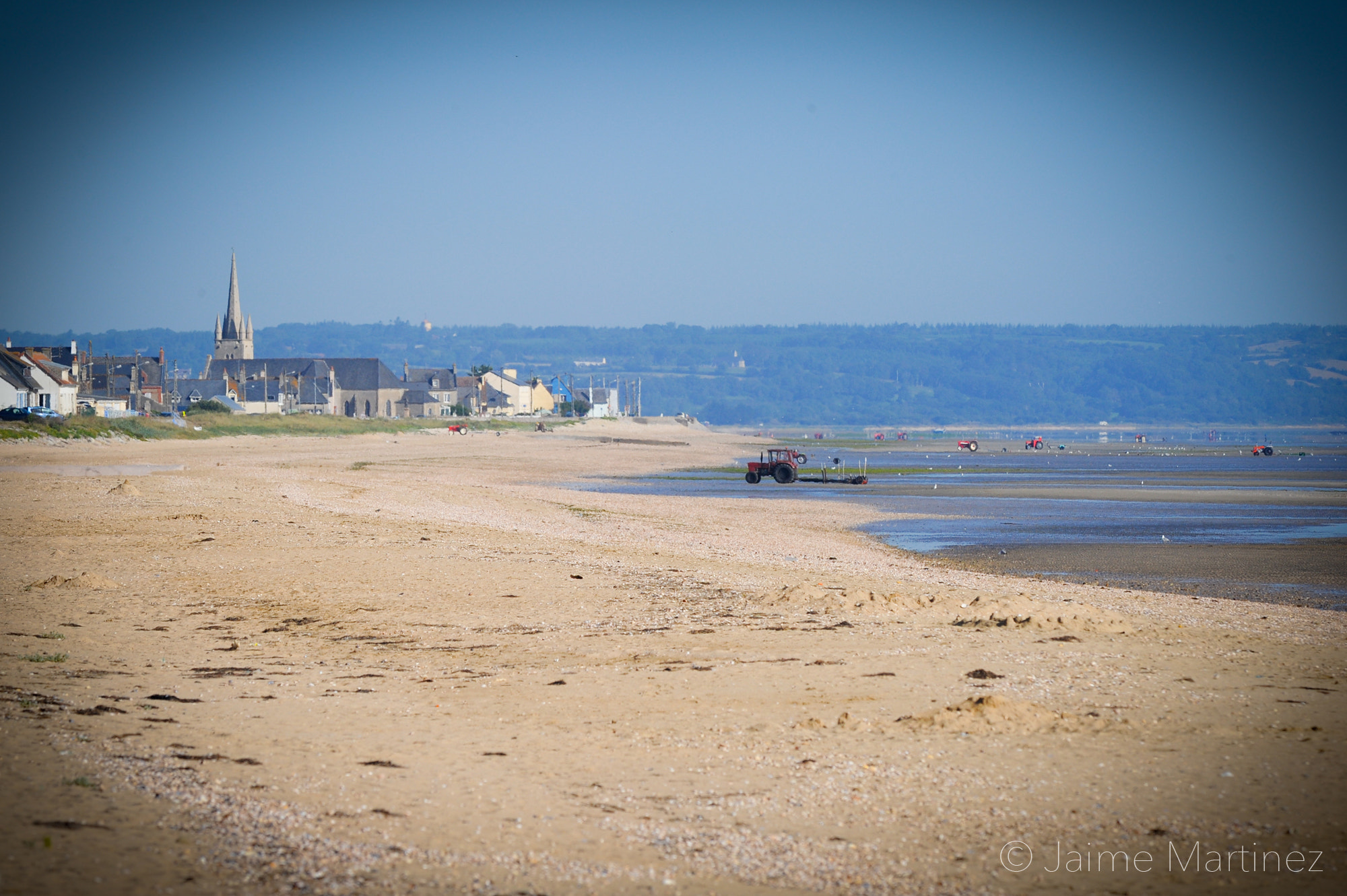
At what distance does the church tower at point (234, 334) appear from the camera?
166 meters

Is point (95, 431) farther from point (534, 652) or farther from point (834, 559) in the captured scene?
point (534, 652)

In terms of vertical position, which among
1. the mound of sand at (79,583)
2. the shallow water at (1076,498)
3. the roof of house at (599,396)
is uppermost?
the roof of house at (599,396)

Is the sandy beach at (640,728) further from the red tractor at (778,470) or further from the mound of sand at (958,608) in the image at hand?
the red tractor at (778,470)

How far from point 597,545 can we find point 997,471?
42.1 metres

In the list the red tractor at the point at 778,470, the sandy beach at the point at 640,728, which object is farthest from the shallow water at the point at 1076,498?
the sandy beach at the point at 640,728

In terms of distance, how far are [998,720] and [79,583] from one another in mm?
12281

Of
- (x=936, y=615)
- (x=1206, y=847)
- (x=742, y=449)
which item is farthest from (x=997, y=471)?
(x=1206, y=847)

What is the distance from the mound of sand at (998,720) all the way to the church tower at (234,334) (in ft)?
566

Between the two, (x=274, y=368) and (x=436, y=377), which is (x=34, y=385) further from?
(x=436, y=377)

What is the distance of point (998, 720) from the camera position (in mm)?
8508

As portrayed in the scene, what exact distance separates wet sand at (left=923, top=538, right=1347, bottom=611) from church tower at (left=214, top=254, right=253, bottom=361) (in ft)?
533

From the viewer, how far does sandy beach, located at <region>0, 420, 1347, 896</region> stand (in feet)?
19.2

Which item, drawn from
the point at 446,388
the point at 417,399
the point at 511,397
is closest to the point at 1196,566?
the point at 417,399

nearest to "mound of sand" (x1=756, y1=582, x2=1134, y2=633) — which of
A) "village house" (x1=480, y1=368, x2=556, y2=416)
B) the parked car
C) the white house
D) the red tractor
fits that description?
the red tractor
